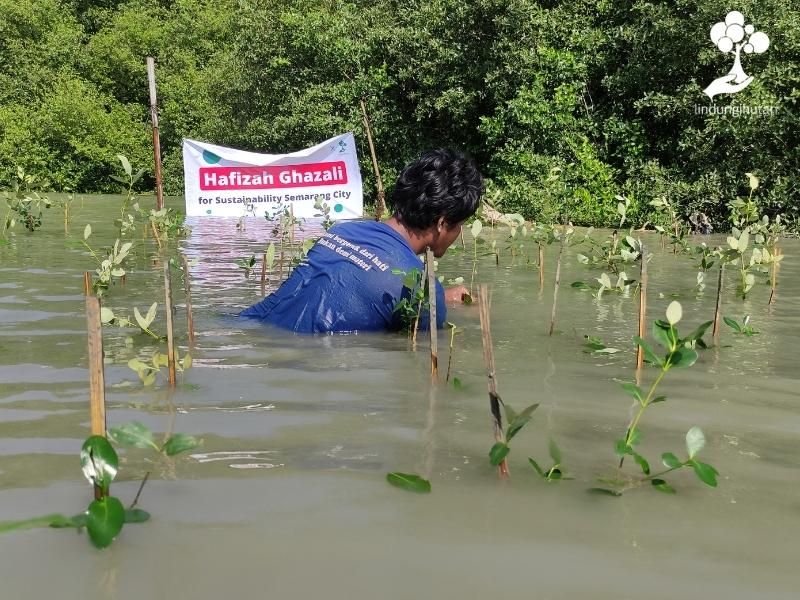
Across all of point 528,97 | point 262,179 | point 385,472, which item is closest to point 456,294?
point 385,472

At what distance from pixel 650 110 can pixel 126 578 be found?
1505 centimetres

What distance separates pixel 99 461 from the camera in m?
1.66

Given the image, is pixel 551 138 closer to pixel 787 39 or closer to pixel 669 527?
pixel 787 39

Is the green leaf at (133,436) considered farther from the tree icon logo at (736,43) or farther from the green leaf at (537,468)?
the tree icon logo at (736,43)

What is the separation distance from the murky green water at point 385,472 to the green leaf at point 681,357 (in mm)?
272

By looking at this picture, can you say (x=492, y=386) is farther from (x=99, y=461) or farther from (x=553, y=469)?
(x=99, y=461)

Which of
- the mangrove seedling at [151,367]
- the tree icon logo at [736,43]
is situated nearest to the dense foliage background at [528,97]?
the tree icon logo at [736,43]

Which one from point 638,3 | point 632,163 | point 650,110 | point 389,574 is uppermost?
Answer: point 638,3

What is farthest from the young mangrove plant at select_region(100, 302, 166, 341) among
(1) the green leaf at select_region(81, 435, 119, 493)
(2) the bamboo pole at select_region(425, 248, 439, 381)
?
(1) the green leaf at select_region(81, 435, 119, 493)

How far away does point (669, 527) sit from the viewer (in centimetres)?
179

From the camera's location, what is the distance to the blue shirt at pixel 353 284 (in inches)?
154

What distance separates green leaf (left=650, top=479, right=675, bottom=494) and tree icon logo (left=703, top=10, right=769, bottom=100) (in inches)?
509

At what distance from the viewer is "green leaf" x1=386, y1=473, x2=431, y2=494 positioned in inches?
77.0

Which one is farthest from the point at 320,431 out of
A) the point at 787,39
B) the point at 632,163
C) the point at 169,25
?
the point at 169,25
